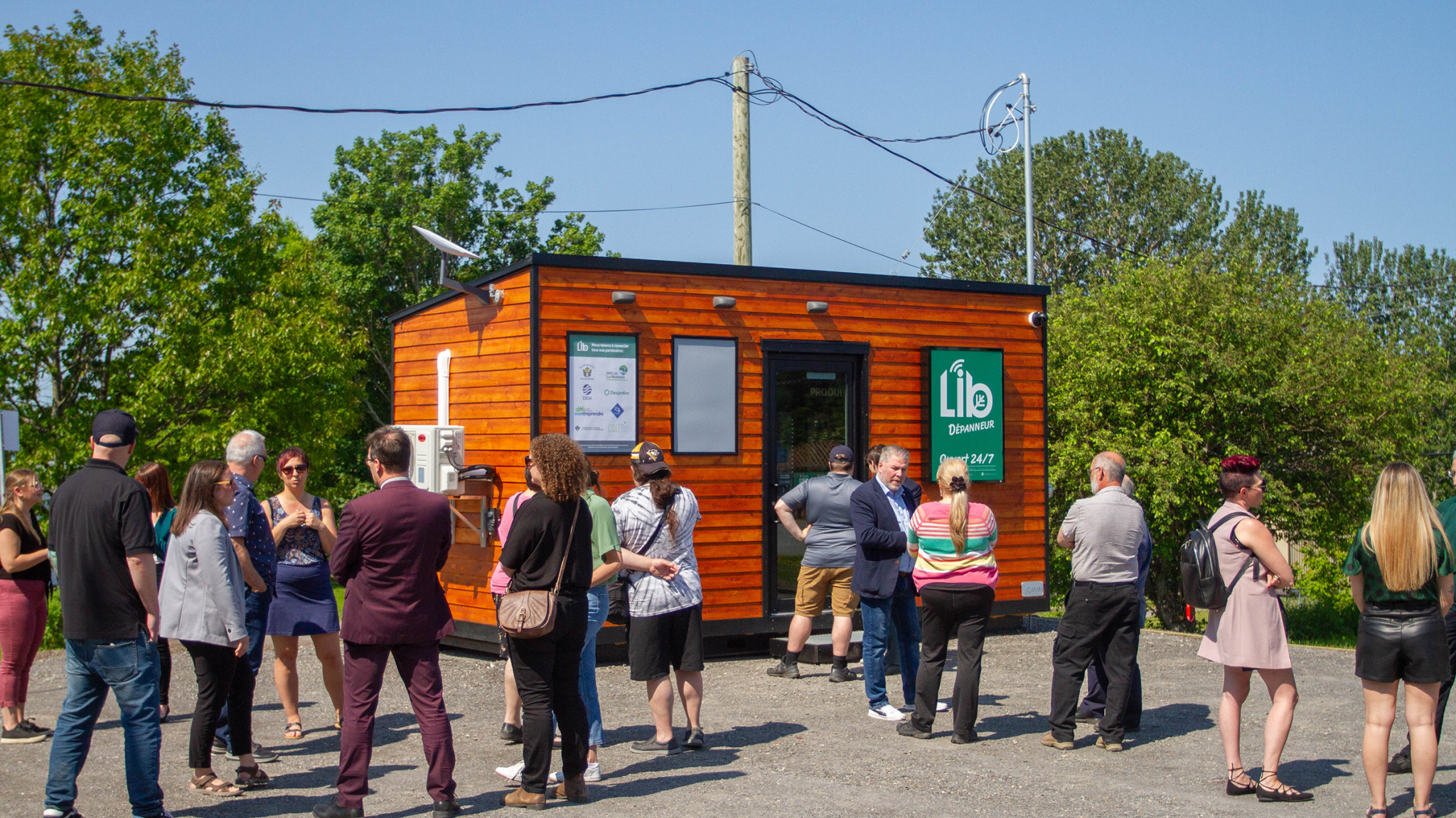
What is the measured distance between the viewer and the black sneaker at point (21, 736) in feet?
22.0

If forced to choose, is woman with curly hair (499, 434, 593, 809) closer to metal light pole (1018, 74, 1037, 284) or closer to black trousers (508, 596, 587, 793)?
black trousers (508, 596, 587, 793)

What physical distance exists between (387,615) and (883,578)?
309cm

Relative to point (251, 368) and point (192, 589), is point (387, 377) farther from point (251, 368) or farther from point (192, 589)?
point (192, 589)

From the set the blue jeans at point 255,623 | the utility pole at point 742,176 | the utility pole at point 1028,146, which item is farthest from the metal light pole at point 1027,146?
the blue jeans at point 255,623

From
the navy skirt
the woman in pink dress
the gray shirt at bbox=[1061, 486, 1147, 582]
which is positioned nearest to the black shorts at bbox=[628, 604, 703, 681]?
the navy skirt

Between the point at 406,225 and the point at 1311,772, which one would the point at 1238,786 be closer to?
the point at 1311,772

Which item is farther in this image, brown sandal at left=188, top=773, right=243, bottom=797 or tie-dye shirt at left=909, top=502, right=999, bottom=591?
tie-dye shirt at left=909, top=502, right=999, bottom=591

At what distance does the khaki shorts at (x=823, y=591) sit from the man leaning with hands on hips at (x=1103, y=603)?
6.63ft

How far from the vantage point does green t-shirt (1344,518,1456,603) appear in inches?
196

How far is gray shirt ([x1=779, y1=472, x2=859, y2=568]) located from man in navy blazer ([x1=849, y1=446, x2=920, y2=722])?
32.3 inches

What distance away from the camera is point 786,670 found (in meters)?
8.78

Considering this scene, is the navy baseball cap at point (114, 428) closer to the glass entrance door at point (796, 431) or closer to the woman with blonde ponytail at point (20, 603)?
the woman with blonde ponytail at point (20, 603)

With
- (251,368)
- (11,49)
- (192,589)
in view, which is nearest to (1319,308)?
(251,368)

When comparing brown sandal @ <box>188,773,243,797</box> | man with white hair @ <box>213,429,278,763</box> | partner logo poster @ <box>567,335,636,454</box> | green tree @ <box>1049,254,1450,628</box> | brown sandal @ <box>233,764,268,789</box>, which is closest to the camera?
brown sandal @ <box>188,773,243,797</box>
